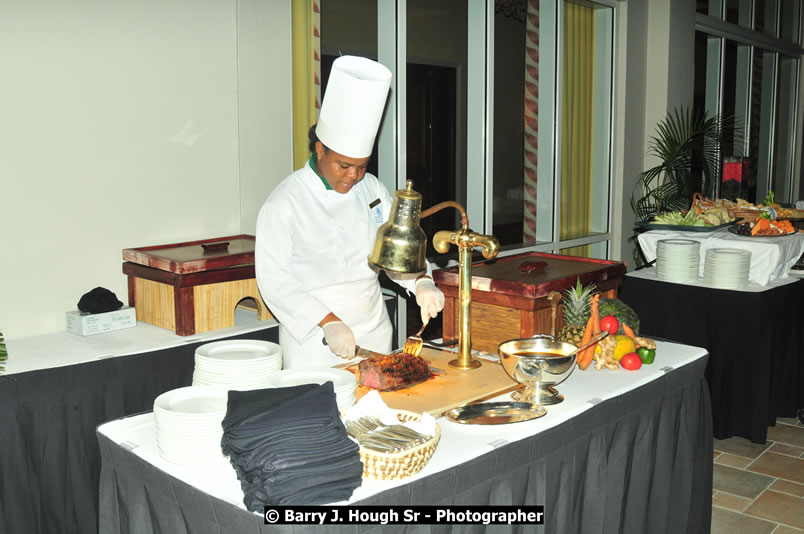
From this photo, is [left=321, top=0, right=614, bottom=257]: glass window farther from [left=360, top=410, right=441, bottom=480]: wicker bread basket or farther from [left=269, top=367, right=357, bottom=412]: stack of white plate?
[left=360, top=410, right=441, bottom=480]: wicker bread basket

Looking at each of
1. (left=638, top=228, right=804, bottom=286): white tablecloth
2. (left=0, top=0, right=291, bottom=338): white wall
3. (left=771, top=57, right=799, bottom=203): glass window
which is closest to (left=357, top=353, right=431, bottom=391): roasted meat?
(left=0, top=0, right=291, bottom=338): white wall

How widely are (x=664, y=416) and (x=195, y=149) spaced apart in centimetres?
211

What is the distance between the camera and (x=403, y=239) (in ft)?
5.42

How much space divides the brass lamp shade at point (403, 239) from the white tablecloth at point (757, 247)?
7.78ft

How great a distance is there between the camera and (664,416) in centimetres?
208

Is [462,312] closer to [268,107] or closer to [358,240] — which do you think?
[358,240]

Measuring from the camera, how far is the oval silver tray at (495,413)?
1.66 metres

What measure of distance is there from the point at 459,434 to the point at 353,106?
0.95 meters

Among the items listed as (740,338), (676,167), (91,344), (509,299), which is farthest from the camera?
(676,167)

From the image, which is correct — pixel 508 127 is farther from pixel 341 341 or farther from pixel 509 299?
pixel 341 341

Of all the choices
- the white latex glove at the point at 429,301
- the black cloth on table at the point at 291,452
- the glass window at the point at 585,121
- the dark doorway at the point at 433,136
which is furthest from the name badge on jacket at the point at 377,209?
the dark doorway at the point at 433,136

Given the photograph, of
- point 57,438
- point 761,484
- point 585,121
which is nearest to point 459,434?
point 57,438

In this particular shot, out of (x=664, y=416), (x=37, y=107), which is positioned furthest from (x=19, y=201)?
(x=664, y=416)

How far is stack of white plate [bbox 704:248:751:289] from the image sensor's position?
3.37 meters
